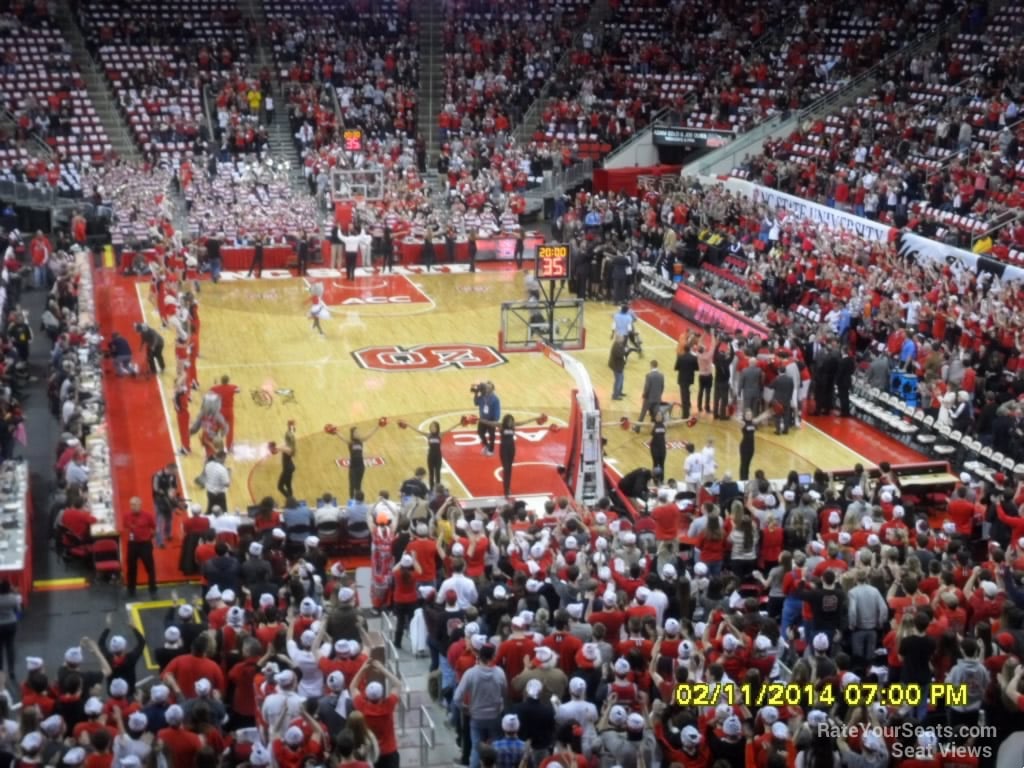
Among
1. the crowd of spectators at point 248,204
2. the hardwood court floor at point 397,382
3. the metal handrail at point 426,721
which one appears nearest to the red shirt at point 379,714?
the metal handrail at point 426,721

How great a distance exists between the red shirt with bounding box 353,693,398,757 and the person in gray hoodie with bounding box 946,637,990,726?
4922 millimetres

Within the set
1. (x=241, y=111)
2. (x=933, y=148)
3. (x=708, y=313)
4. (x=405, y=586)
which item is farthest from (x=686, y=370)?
(x=241, y=111)

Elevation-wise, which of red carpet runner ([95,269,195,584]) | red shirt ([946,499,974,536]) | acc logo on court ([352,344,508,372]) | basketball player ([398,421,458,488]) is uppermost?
red shirt ([946,499,974,536])

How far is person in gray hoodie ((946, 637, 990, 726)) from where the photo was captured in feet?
42.0

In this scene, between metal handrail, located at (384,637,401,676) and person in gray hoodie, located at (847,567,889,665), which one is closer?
person in gray hoodie, located at (847,567,889,665)

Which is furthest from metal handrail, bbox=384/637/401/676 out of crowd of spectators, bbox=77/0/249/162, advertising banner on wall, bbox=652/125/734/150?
advertising banner on wall, bbox=652/125/734/150

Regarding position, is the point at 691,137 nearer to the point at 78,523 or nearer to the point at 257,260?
the point at 257,260

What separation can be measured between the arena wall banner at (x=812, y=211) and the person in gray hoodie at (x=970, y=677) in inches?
842

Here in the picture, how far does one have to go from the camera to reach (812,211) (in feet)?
120

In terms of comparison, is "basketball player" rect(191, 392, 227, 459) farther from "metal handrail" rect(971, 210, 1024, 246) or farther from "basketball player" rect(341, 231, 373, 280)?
"metal handrail" rect(971, 210, 1024, 246)

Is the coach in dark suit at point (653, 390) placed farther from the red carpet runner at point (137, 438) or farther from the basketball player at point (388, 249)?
the basketball player at point (388, 249)

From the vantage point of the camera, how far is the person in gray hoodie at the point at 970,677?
504 inches

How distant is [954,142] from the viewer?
37375 millimetres
